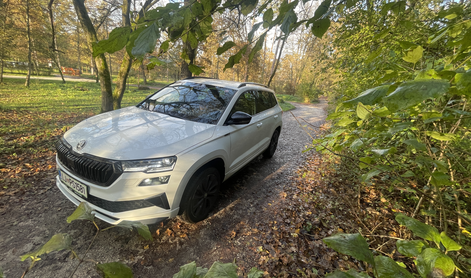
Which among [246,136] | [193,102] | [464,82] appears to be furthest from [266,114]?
[464,82]

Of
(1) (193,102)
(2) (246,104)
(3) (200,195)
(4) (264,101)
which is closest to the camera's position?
(3) (200,195)

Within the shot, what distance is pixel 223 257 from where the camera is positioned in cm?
223

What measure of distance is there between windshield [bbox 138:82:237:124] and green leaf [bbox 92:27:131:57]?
6.57 ft

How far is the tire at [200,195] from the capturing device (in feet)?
7.68

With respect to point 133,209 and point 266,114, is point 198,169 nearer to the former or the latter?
point 133,209

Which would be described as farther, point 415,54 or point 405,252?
point 415,54

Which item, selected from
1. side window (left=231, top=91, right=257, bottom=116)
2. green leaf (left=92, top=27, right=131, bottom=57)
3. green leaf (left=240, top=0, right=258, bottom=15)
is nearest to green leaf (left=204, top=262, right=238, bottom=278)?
green leaf (left=92, top=27, right=131, bottom=57)

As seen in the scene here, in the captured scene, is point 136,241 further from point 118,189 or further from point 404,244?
point 404,244

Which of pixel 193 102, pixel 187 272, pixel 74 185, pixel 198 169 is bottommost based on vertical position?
pixel 74 185

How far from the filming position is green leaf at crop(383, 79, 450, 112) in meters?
0.51

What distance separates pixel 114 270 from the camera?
0.52 m

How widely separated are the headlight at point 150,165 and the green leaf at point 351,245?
5.76ft

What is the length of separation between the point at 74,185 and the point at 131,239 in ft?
3.00

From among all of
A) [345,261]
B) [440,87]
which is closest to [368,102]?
[440,87]
